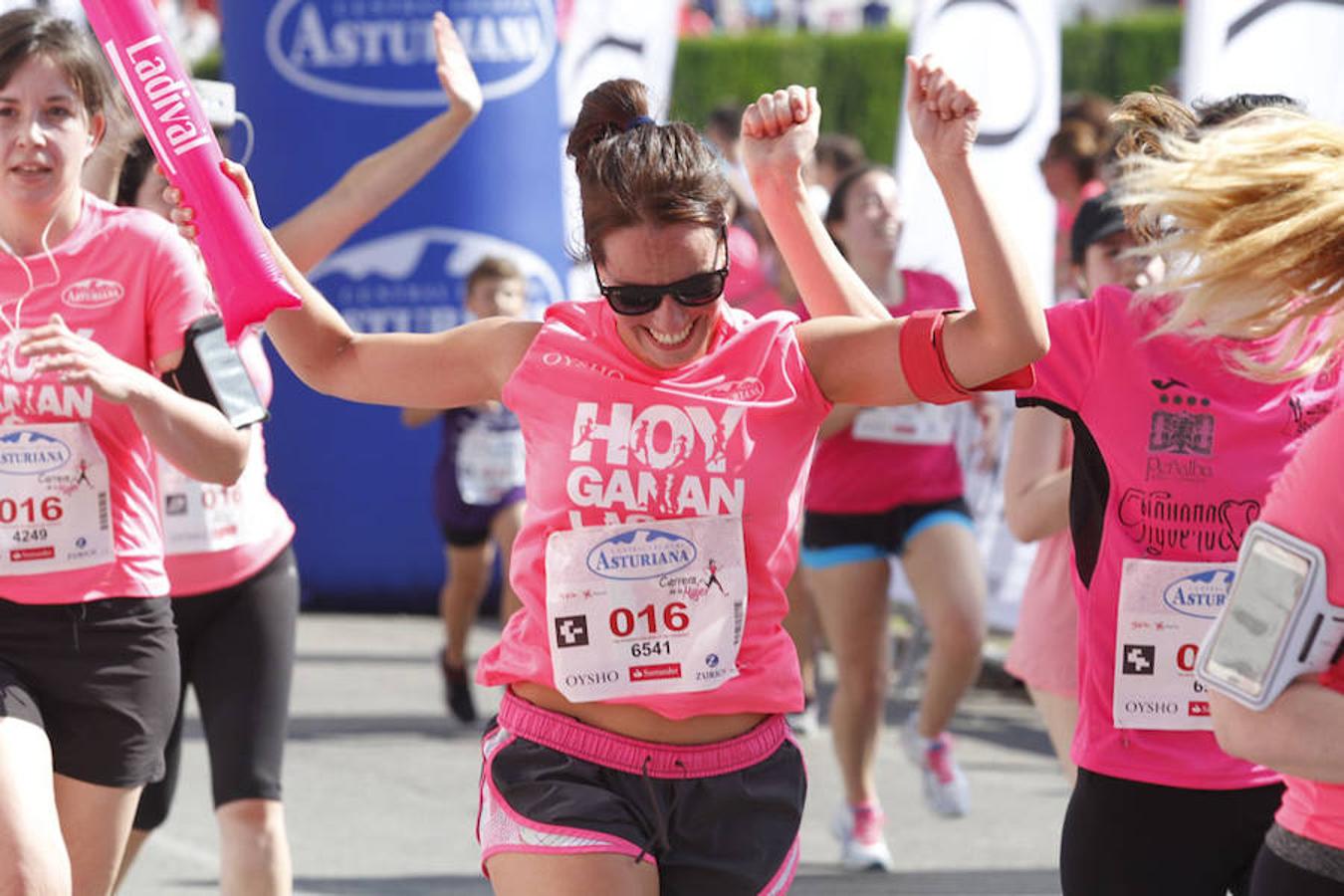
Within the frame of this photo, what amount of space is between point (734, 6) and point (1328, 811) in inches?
1176

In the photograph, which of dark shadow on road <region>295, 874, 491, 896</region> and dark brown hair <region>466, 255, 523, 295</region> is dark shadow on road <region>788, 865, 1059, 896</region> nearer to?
dark shadow on road <region>295, 874, 491, 896</region>

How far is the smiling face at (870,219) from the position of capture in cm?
724

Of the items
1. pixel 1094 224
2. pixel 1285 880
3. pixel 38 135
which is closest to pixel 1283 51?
pixel 1094 224

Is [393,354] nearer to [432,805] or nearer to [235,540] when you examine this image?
[235,540]

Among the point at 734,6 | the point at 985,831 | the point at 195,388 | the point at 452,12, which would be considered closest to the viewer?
the point at 195,388

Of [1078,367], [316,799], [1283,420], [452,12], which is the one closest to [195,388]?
[1078,367]

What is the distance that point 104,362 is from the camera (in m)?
3.68

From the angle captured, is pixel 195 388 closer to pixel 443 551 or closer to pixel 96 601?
pixel 96 601

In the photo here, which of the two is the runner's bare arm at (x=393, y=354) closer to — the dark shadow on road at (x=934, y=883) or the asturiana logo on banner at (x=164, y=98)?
the asturiana logo on banner at (x=164, y=98)

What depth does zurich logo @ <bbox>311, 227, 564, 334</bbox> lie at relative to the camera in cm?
1080

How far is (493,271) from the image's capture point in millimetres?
9117

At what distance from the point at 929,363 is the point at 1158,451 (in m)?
0.57

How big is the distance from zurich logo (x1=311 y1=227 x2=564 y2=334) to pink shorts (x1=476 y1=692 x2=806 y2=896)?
24.4 ft

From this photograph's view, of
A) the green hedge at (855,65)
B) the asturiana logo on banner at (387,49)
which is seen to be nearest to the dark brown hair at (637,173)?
the asturiana logo on banner at (387,49)
